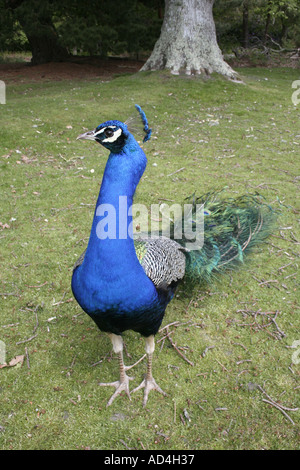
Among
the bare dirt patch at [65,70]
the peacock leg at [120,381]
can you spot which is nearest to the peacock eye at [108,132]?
the peacock leg at [120,381]

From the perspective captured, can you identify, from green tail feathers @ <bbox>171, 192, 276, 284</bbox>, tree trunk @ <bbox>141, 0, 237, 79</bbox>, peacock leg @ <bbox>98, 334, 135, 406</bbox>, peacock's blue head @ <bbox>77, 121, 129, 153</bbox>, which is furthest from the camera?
tree trunk @ <bbox>141, 0, 237, 79</bbox>

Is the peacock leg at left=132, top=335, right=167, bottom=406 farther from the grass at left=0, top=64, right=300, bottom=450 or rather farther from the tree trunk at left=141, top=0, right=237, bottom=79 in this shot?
the tree trunk at left=141, top=0, right=237, bottom=79

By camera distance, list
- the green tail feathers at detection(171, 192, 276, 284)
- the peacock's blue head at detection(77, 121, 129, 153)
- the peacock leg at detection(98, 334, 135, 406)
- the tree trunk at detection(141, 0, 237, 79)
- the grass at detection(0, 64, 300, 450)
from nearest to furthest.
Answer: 1. the peacock's blue head at detection(77, 121, 129, 153)
2. the grass at detection(0, 64, 300, 450)
3. the peacock leg at detection(98, 334, 135, 406)
4. the green tail feathers at detection(171, 192, 276, 284)
5. the tree trunk at detection(141, 0, 237, 79)

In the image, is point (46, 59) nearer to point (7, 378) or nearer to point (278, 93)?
point (278, 93)

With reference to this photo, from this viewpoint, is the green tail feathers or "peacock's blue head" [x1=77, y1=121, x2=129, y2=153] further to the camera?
the green tail feathers

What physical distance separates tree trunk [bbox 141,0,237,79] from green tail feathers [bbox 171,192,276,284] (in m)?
8.01

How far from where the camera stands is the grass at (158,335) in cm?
238

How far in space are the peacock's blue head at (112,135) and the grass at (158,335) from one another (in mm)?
1764

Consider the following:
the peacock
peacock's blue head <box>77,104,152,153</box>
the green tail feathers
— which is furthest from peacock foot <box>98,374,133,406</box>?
peacock's blue head <box>77,104,152,153</box>

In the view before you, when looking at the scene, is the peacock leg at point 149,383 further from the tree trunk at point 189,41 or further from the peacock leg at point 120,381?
the tree trunk at point 189,41

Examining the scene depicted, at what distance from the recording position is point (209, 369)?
110 inches

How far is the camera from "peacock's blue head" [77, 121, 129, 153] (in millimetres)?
1832

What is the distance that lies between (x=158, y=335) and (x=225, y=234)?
3.63ft
